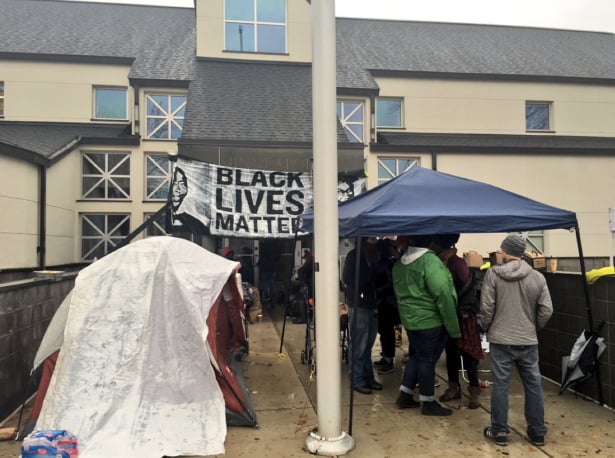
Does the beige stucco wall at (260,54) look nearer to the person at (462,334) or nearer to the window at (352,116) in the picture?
the window at (352,116)

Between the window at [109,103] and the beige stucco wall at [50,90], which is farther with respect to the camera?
the window at [109,103]

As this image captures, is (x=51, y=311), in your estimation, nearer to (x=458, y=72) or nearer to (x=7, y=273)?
(x=7, y=273)

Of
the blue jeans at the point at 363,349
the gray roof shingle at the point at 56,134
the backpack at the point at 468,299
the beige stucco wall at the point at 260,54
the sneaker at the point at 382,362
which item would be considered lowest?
the sneaker at the point at 382,362

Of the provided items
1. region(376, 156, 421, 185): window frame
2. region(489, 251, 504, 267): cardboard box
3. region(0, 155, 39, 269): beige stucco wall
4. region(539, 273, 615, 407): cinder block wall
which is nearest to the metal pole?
region(489, 251, 504, 267): cardboard box

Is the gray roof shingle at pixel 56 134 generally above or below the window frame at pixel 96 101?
below

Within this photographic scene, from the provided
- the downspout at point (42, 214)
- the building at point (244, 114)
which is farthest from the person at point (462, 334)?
the downspout at point (42, 214)

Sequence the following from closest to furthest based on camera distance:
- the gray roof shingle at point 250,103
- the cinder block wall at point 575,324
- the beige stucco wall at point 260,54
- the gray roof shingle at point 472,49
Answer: the cinder block wall at point 575,324, the gray roof shingle at point 250,103, the beige stucco wall at point 260,54, the gray roof shingle at point 472,49

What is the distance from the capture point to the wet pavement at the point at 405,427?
3.90 m

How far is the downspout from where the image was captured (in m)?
10.8

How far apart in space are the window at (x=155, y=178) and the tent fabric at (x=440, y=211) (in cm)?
915

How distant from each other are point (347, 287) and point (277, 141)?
662cm

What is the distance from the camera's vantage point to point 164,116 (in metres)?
14.0

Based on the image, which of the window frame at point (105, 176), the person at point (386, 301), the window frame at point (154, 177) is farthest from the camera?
the window frame at point (154, 177)

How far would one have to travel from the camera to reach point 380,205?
487 cm
